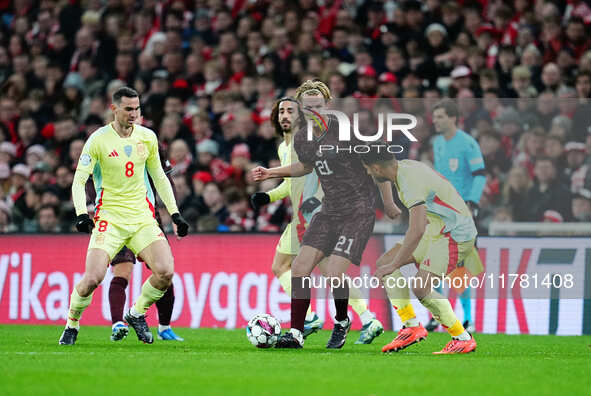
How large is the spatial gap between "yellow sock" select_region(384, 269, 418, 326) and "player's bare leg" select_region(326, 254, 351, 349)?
393 millimetres

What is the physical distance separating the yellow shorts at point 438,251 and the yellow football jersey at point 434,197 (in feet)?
0.18

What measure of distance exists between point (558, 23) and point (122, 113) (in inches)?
294

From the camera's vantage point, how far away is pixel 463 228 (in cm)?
992

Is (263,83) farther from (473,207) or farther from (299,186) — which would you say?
(473,207)

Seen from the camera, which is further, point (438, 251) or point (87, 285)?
point (438, 251)

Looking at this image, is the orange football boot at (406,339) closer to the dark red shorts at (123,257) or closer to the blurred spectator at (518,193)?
the dark red shorts at (123,257)

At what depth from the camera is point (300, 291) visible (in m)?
9.25

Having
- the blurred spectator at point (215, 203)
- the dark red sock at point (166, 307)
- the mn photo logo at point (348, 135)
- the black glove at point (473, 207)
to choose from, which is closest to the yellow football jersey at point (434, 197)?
the mn photo logo at point (348, 135)

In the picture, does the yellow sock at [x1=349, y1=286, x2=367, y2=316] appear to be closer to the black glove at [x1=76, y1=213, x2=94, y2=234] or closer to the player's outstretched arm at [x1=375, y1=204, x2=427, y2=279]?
the player's outstretched arm at [x1=375, y1=204, x2=427, y2=279]

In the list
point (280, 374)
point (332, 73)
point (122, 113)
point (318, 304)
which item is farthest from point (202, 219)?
point (280, 374)

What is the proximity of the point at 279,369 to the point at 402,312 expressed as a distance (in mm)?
2182

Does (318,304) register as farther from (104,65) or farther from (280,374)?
(104,65)

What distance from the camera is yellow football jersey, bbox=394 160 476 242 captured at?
30.1 feet

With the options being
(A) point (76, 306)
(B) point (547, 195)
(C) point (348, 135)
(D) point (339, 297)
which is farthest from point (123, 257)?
(B) point (547, 195)
